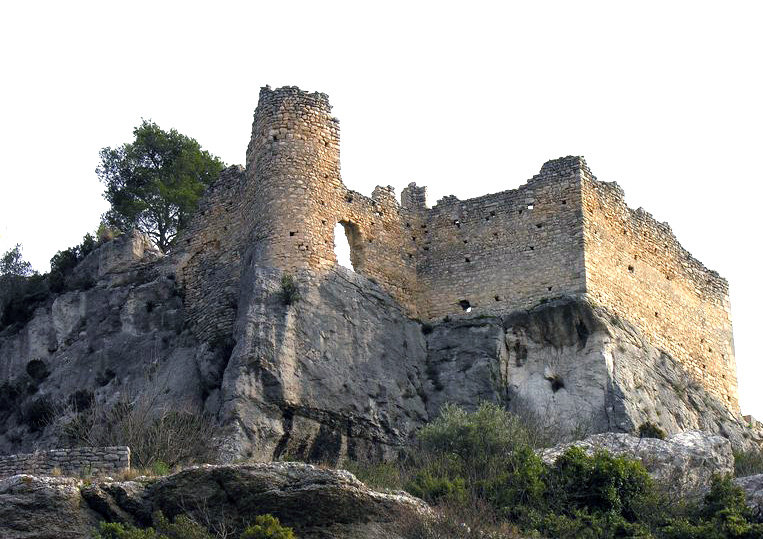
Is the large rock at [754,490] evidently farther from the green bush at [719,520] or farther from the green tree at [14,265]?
the green tree at [14,265]

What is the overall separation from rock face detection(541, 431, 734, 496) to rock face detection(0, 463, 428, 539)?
16.9ft

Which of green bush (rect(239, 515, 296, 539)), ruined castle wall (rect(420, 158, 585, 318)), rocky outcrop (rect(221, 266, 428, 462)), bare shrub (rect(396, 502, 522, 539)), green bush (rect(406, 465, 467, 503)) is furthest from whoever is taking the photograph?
ruined castle wall (rect(420, 158, 585, 318))

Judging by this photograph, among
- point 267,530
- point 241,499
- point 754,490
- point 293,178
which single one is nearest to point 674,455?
point 754,490

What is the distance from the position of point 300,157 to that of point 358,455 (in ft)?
22.0

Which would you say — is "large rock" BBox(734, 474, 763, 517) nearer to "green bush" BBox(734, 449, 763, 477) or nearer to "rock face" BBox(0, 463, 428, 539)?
"green bush" BBox(734, 449, 763, 477)

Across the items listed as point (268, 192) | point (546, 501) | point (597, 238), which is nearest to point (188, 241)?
point (268, 192)

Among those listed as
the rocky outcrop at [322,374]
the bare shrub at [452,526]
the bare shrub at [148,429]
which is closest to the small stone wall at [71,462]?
the bare shrub at [148,429]

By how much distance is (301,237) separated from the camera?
34.6 m

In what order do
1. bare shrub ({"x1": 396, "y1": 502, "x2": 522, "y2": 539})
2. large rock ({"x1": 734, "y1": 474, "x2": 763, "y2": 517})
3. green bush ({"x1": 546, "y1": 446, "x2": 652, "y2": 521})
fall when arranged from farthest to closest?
green bush ({"x1": 546, "y1": 446, "x2": 652, "y2": 521}), large rock ({"x1": 734, "y1": 474, "x2": 763, "y2": 517}), bare shrub ({"x1": 396, "y1": 502, "x2": 522, "y2": 539})

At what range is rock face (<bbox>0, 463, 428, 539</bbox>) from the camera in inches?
967

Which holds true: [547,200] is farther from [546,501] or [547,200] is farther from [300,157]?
[546,501]

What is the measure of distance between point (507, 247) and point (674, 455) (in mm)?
7750

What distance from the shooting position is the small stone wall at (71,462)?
26.6 metres

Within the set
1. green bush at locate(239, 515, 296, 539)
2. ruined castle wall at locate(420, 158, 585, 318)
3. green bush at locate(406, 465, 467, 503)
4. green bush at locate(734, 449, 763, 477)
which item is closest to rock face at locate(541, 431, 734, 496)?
green bush at locate(734, 449, 763, 477)
